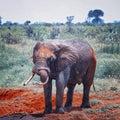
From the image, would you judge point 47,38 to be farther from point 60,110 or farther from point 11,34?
point 60,110

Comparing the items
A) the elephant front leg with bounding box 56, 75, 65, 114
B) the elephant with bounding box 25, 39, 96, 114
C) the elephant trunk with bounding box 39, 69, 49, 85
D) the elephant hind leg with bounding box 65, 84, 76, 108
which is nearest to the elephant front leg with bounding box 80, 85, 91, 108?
the elephant with bounding box 25, 39, 96, 114

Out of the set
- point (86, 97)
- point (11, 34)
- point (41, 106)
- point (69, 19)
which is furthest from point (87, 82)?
point (11, 34)

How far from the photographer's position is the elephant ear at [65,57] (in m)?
3.37

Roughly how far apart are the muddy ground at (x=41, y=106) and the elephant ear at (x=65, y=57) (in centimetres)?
31

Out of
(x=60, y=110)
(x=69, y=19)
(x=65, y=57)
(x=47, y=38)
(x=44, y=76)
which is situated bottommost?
(x=60, y=110)

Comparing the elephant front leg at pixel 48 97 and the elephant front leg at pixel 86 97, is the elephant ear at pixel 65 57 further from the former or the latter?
the elephant front leg at pixel 86 97

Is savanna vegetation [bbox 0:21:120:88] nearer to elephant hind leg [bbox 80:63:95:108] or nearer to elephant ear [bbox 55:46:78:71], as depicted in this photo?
elephant hind leg [bbox 80:63:95:108]

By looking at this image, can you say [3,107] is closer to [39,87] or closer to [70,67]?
[39,87]

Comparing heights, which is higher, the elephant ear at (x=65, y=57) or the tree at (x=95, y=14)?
the tree at (x=95, y=14)

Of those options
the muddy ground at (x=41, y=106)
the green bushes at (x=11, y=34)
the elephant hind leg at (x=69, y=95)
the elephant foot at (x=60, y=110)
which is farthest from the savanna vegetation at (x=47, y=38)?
the elephant foot at (x=60, y=110)

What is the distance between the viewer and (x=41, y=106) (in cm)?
353

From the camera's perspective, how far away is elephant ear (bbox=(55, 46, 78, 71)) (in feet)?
11.1

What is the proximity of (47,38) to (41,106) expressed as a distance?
0.59m

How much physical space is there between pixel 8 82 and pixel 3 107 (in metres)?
0.22
